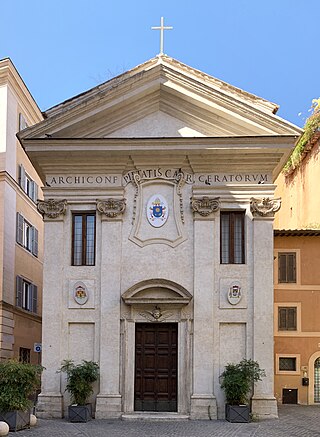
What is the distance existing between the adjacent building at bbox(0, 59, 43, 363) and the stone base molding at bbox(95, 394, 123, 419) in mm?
8349

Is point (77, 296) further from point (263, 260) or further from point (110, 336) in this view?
point (263, 260)

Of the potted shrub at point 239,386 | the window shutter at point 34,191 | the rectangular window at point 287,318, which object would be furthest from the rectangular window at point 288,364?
the window shutter at point 34,191

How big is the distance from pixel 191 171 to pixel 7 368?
7.37 m

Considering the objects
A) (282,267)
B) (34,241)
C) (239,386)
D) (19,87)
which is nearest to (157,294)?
(239,386)

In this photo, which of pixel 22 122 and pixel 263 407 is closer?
pixel 263 407

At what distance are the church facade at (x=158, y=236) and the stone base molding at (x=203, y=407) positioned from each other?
5 centimetres

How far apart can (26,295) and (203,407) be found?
42.8 feet

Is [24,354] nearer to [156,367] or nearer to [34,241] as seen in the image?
[34,241]

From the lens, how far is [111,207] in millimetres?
20938

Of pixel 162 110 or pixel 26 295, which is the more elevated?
pixel 162 110

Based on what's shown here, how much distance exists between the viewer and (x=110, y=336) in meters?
20.5

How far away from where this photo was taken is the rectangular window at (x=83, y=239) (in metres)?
21.1

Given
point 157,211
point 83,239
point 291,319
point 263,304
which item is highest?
point 157,211

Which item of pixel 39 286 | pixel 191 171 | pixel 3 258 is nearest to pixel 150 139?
pixel 191 171
